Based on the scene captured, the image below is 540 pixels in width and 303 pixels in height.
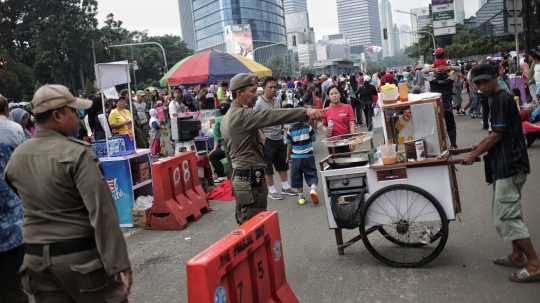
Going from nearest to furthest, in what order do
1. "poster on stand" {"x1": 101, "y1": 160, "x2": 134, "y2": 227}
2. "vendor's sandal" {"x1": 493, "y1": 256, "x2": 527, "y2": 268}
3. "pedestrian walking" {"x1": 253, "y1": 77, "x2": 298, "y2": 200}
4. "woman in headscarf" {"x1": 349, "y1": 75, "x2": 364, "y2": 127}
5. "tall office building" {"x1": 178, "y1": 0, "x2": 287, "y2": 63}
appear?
"vendor's sandal" {"x1": 493, "y1": 256, "x2": 527, "y2": 268} → "poster on stand" {"x1": 101, "y1": 160, "x2": 134, "y2": 227} → "pedestrian walking" {"x1": 253, "y1": 77, "x2": 298, "y2": 200} → "woman in headscarf" {"x1": 349, "y1": 75, "x2": 364, "y2": 127} → "tall office building" {"x1": 178, "y1": 0, "x2": 287, "y2": 63}

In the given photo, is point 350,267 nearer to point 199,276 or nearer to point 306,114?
point 306,114

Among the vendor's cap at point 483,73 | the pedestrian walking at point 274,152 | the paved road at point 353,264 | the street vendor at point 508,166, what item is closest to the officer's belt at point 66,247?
the paved road at point 353,264

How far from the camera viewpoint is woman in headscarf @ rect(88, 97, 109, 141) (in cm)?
1219

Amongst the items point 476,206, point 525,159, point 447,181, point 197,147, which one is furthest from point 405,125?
point 197,147

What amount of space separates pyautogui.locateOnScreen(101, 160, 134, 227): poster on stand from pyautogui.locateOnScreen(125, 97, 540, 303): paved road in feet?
1.21

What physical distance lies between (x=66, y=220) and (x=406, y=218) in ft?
11.3

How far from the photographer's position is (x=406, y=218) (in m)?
5.21

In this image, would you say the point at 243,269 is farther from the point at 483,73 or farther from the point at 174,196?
the point at 174,196

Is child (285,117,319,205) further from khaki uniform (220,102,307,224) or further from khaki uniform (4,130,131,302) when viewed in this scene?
khaki uniform (4,130,131,302)

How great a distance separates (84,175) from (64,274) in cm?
56

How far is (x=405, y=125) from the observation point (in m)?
5.66

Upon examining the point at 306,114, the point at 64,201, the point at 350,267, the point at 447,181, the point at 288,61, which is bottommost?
the point at 350,267

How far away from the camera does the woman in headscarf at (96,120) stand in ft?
40.0

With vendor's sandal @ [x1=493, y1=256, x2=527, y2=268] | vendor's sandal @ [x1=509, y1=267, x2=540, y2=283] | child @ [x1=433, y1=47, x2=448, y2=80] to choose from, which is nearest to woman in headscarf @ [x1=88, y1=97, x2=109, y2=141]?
child @ [x1=433, y1=47, x2=448, y2=80]
